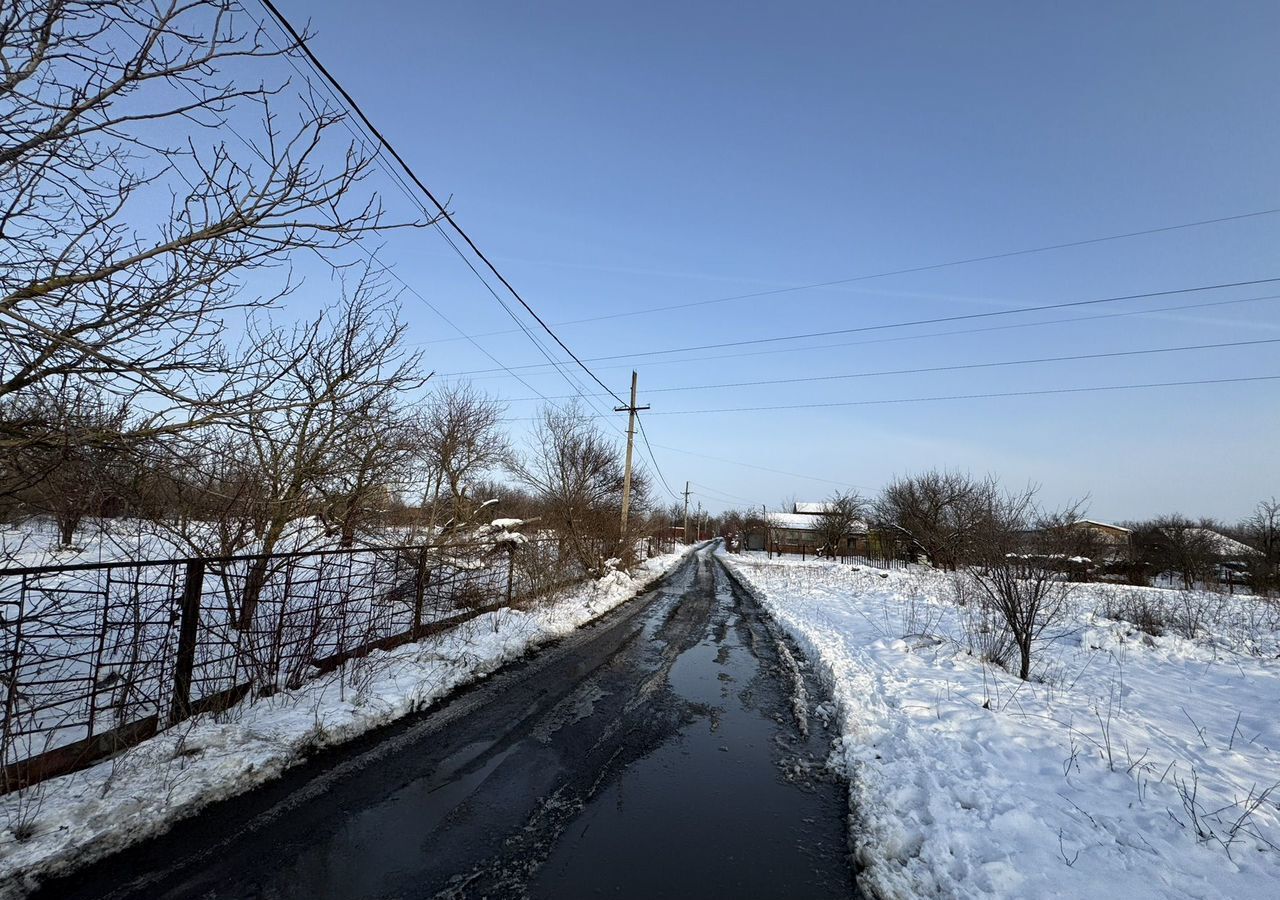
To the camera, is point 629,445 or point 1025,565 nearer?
point 1025,565

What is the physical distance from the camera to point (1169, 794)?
4.13 metres

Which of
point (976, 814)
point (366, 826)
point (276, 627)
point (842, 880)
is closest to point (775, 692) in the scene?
point (976, 814)

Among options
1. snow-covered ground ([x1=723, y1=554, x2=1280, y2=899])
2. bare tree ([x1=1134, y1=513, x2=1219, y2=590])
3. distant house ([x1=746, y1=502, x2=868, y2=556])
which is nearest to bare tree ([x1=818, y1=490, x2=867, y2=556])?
distant house ([x1=746, y1=502, x2=868, y2=556])

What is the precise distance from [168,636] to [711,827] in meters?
4.72

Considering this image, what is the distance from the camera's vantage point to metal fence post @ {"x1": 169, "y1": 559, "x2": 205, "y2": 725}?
4770 millimetres

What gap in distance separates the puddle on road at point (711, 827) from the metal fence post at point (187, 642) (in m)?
3.69

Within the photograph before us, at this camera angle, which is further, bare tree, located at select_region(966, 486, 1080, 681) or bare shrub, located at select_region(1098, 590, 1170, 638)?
bare shrub, located at select_region(1098, 590, 1170, 638)

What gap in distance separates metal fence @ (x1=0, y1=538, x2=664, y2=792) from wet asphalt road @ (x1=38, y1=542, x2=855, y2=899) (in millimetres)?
1351

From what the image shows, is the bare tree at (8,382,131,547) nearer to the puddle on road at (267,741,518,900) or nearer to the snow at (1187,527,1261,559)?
the puddle on road at (267,741,518,900)

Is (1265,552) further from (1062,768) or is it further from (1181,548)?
(1062,768)

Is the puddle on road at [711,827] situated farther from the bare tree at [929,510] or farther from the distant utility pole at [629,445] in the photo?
the bare tree at [929,510]

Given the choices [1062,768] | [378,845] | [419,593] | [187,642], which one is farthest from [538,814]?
[419,593]

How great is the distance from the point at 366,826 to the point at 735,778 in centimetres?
284

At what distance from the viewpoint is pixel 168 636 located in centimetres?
472
